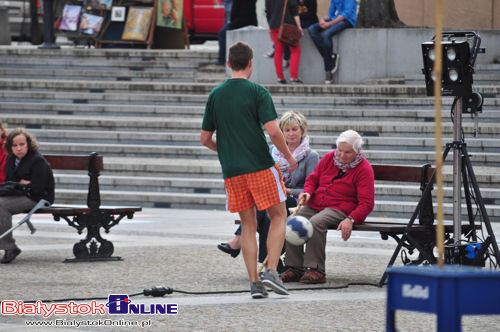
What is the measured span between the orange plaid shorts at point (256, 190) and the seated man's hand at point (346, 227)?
2.66 feet

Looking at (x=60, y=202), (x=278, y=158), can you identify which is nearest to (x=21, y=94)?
(x=60, y=202)

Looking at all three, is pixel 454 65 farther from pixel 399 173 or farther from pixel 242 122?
pixel 242 122

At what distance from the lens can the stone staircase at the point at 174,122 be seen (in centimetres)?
1335

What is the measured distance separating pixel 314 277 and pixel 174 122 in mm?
7855

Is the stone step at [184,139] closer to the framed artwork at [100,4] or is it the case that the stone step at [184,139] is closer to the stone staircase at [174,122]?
the stone staircase at [174,122]

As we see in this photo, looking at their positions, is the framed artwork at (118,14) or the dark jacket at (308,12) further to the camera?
the framed artwork at (118,14)

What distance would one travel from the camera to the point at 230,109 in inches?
270

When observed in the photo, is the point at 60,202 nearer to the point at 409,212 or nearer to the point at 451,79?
the point at 409,212

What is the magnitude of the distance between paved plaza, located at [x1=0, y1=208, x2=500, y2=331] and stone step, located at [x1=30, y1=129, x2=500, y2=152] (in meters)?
3.22

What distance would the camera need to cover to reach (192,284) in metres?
7.55

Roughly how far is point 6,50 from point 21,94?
116 inches

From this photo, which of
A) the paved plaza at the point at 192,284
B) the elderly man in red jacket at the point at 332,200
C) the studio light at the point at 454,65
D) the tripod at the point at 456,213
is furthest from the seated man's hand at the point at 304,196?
the studio light at the point at 454,65

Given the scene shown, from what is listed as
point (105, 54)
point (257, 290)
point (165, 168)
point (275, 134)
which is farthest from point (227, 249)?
point (105, 54)

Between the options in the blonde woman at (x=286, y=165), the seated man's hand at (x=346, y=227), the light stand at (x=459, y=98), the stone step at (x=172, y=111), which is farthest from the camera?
the stone step at (x=172, y=111)
